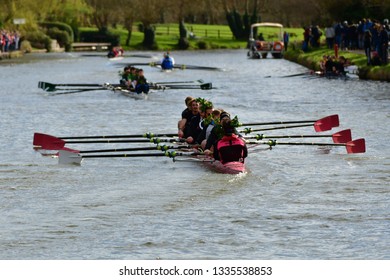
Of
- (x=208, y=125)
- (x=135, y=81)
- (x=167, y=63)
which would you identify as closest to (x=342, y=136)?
(x=208, y=125)

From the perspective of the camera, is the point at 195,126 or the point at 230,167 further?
the point at 195,126

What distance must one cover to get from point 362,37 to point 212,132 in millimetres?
42594

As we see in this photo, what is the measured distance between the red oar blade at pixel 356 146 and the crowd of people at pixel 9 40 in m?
64.4

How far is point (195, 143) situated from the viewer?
26.6 metres

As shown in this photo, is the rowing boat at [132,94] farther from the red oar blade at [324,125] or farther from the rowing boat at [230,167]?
the rowing boat at [230,167]

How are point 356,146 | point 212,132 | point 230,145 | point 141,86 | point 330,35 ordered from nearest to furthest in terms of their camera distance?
point 230,145
point 212,132
point 356,146
point 141,86
point 330,35

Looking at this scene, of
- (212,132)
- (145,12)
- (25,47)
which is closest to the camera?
(212,132)

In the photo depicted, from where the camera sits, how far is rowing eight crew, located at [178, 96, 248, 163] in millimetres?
23578

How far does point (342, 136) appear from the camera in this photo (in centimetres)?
2808

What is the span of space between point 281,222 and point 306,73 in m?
40.9

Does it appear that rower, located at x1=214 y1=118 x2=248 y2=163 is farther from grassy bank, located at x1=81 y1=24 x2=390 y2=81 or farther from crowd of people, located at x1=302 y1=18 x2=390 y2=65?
grassy bank, located at x1=81 y1=24 x2=390 y2=81

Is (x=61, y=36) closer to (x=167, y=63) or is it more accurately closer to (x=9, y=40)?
(x=9, y=40)

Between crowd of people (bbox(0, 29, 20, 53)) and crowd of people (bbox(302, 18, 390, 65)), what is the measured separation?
82.6 feet
